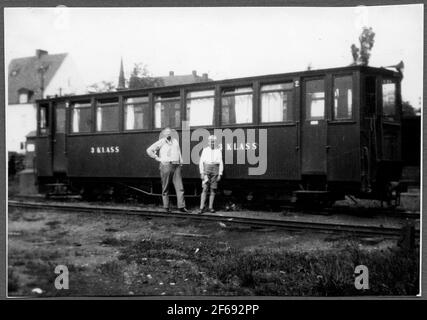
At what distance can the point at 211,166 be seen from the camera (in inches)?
344

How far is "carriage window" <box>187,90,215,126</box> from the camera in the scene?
956 centimetres

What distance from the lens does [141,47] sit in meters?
6.92

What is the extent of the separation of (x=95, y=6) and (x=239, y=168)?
4.58 meters

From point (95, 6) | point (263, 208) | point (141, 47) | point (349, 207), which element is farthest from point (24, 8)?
point (349, 207)

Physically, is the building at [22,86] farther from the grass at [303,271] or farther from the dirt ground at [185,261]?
the grass at [303,271]

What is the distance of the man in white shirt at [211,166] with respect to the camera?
340 inches

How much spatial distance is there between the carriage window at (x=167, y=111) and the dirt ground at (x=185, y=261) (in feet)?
11.3

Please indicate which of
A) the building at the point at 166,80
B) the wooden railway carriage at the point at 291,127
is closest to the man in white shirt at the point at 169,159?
the wooden railway carriage at the point at 291,127

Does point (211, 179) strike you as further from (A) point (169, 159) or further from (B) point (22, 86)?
(B) point (22, 86)

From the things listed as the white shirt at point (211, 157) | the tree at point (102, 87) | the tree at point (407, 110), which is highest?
the tree at point (102, 87)

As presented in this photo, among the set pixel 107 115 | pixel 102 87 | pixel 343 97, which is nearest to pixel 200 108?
pixel 107 115

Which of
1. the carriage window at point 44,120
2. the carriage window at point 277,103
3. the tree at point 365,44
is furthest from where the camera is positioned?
the carriage window at point 44,120

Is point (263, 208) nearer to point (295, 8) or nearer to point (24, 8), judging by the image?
point (295, 8)
